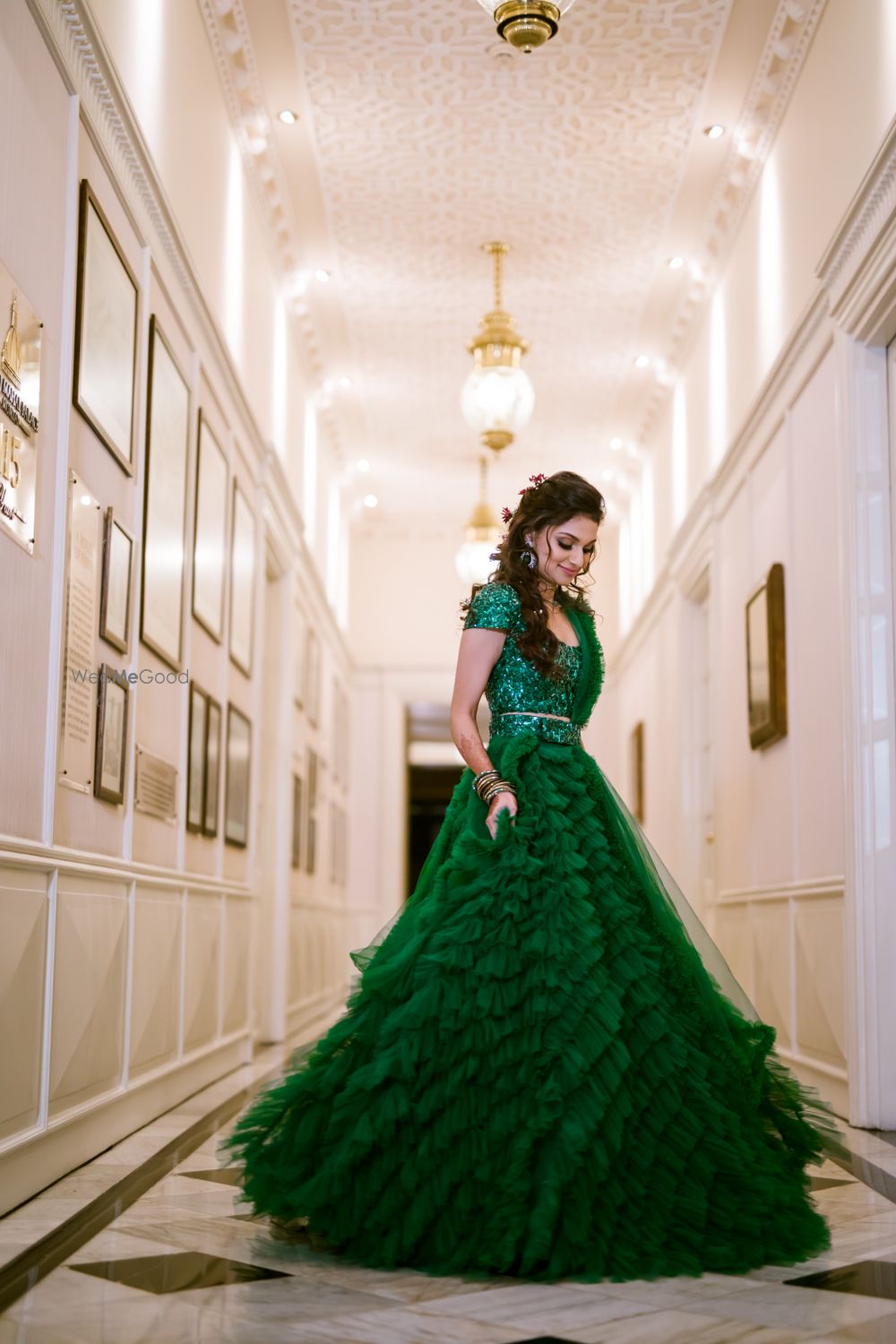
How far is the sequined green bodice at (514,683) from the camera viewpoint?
9.26ft

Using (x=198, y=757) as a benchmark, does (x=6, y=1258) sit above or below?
below

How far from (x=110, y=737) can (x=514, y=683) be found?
1.40m

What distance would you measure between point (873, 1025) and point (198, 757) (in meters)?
2.54

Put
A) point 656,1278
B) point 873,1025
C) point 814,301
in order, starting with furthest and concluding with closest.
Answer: point 814,301 < point 873,1025 < point 656,1278

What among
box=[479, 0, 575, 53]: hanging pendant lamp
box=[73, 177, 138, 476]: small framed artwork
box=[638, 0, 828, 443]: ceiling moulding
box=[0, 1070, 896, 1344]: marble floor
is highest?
box=[638, 0, 828, 443]: ceiling moulding

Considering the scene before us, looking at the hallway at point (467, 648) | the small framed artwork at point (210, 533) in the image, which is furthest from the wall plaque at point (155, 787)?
the small framed artwork at point (210, 533)

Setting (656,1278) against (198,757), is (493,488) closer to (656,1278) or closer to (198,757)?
(198,757)

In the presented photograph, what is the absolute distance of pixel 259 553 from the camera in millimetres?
6773

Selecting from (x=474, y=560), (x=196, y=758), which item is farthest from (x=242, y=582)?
(x=474, y=560)

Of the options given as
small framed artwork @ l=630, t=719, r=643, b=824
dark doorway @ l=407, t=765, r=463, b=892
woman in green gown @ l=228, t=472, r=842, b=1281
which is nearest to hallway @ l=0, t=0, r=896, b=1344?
woman in green gown @ l=228, t=472, r=842, b=1281

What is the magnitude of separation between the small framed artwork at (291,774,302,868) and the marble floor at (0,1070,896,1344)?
5320mm

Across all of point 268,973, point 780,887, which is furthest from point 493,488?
point 780,887

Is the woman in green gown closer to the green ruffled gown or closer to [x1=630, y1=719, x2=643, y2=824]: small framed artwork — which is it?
the green ruffled gown

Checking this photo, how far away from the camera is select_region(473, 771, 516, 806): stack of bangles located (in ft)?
8.73
